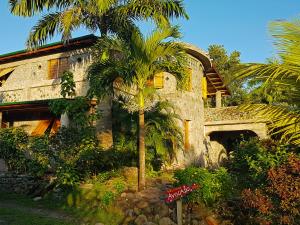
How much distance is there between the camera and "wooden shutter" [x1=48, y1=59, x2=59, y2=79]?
68.5 feet

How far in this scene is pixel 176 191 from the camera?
27.3ft

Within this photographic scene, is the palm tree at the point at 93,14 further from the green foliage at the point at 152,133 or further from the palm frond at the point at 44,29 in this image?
the green foliage at the point at 152,133

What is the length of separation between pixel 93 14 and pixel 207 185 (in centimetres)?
942

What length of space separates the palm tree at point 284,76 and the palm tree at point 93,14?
10.2m

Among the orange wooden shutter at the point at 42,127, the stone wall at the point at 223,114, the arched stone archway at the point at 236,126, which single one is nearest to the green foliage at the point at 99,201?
the orange wooden shutter at the point at 42,127

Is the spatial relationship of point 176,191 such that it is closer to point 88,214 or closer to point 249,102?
point 249,102

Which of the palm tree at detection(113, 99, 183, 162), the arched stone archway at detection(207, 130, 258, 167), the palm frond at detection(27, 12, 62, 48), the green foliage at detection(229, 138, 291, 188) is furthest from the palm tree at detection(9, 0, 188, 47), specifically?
the arched stone archway at detection(207, 130, 258, 167)

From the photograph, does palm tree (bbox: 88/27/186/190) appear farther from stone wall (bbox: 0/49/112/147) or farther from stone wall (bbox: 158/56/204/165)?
stone wall (bbox: 158/56/204/165)

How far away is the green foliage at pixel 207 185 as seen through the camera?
394 inches

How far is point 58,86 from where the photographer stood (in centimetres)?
2055

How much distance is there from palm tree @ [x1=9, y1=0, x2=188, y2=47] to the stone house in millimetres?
2384

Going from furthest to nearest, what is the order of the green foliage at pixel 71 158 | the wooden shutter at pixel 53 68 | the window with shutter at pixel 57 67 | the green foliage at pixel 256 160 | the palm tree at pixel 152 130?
the wooden shutter at pixel 53 68 < the window with shutter at pixel 57 67 < the palm tree at pixel 152 130 < the green foliage at pixel 71 158 < the green foliage at pixel 256 160

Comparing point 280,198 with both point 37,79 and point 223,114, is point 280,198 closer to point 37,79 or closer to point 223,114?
point 223,114

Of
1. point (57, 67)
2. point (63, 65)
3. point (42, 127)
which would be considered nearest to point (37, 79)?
point (57, 67)
